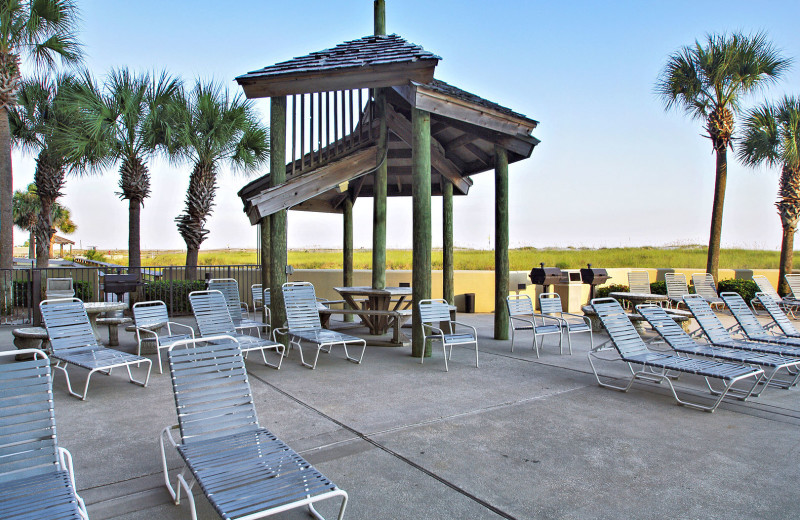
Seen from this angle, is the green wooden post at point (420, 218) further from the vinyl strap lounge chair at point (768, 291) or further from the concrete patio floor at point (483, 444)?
the vinyl strap lounge chair at point (768, 291)

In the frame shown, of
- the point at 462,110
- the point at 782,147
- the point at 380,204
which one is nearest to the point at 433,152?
the point at 380,204

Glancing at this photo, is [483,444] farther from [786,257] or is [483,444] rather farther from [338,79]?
[786,257]

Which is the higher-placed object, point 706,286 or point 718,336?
point 706,286

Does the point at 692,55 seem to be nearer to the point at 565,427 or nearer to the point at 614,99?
the point at 614,99

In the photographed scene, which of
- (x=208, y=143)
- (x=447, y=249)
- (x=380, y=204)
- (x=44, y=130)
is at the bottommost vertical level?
(x=447, y=249)

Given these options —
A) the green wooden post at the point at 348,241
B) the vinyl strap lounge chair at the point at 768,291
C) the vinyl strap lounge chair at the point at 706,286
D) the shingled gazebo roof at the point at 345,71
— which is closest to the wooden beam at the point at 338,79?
the shingled gazebo roof at the point at 345,71

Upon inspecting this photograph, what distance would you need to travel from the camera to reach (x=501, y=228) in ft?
29.8

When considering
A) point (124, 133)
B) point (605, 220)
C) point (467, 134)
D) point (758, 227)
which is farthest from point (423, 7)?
point (605, 220)

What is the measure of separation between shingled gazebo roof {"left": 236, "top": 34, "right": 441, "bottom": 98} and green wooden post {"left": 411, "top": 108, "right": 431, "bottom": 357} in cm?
64

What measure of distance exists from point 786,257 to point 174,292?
712 inches

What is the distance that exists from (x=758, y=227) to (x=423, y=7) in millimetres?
30625

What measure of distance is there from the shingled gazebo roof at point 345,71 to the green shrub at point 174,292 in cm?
693

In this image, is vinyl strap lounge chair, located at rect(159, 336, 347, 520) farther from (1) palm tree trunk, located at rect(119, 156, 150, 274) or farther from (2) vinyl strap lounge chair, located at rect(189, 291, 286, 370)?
(1) palm tree trunk, located at rect(119, 156, 150, 274)

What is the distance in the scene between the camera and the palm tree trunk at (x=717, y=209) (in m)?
14.3
